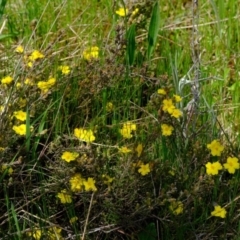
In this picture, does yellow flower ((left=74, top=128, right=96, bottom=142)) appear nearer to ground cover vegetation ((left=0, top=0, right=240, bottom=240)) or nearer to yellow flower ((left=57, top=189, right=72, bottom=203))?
ground cover vegetation ((left=0, top=0, right=240, bottom=240))

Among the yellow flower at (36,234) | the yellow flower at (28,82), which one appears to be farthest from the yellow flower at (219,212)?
the yellow flower at (28,82)

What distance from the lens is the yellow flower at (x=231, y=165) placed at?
84.4 inches

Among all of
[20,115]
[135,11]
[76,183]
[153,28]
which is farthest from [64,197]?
[135,11]

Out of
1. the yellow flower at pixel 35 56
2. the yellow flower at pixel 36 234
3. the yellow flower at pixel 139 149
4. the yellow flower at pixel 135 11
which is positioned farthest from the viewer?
the yellow flower at pixel 135 11

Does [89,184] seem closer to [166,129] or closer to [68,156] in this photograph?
[68,156]

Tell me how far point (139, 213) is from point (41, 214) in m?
0.30

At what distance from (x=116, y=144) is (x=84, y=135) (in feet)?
0.36

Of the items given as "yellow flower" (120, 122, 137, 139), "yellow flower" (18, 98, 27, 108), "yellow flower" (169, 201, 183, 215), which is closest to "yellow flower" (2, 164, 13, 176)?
"yellow flower" (18, 98, 27, 108)

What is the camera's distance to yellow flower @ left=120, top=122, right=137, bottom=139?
2201 mm

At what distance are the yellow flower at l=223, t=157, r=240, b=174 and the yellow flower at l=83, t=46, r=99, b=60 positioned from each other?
2.10ft

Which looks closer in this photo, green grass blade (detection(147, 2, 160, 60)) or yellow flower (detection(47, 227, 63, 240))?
yellow flower (detection(47, 227, 63, 240))

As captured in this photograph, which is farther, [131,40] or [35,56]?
[131,40]

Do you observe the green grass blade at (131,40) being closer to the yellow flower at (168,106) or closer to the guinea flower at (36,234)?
the yellow flower at (168,106)

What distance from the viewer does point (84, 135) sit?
86.0 inches
